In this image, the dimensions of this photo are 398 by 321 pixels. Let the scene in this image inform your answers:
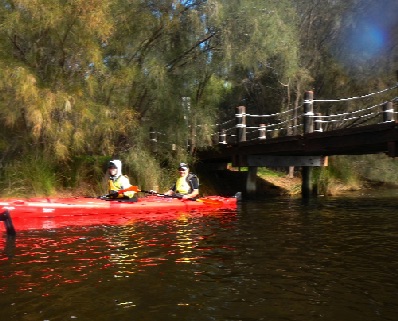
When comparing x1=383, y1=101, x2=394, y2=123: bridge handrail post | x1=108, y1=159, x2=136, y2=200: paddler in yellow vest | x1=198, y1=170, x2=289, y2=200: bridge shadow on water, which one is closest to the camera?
x1=108, y1=159, x2=136, y2=200: paddler in yellow vest

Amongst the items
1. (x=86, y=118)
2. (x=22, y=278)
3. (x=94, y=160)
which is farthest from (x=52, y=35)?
(x=22, y=278)

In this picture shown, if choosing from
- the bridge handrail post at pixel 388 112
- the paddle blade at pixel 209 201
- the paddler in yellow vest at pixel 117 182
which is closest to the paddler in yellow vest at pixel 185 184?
the paddle blade at pixel 209 201

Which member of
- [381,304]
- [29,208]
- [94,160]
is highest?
[94,160]

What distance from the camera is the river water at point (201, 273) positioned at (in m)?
4.61

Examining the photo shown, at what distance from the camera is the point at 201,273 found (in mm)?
5875

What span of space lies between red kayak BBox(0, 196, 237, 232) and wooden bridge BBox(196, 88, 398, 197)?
3936mm

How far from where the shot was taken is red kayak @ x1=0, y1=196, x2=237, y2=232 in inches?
384

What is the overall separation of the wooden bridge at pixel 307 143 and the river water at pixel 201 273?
3.19 m

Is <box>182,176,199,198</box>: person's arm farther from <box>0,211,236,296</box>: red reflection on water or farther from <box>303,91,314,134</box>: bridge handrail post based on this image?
<box>303,91,314,134</box>: bridge handrail post

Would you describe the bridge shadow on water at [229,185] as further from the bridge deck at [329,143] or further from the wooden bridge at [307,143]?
the bridge deck at [329,143]

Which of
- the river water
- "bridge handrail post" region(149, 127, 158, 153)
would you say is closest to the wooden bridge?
"bridge handrail post" region(149, 127, 158, 153)

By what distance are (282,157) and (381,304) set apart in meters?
13.9

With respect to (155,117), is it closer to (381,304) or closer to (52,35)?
(52,35)

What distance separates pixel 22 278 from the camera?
5590 millimetres
